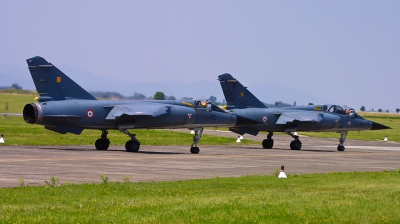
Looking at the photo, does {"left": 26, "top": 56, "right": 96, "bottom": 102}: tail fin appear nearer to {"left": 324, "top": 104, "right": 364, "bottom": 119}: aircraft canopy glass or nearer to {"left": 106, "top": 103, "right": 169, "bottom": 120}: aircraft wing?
{"left": 106, "top": 103, "right": 169, "bottom": 120}: aircraft wing

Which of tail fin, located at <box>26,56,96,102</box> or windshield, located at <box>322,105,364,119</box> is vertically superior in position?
tail fin, located at <box>26,56,96,102</box>

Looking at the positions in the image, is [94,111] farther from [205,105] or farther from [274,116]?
[274,116]

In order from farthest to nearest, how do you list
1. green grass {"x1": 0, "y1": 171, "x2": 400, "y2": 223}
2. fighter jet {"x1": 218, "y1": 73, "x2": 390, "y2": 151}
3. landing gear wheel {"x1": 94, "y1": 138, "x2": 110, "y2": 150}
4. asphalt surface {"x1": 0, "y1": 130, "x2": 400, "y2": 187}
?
fighter jet {"x1": 218, "y1": 73, "x2": 390, "y2": 151} → landing gear wheel {"x1": 94, "y1": 138, "x2": 110, "y2": 150} → asphalt surface {"x1": 0, "y1": 130, "x2": 400, "y2": 187} → green grass {"x1": 0, "y1": 171, "x2": 400, "y2": 223}

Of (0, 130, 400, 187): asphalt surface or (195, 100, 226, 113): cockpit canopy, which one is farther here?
(195, 100, 226, 113): cockpit canopy

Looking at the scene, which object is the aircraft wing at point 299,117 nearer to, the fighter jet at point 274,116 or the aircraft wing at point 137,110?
the fighter jet at point 274,116

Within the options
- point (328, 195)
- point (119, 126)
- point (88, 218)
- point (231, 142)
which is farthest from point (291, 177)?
point (231, 142)

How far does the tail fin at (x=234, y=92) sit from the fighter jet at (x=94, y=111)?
19.8 ft

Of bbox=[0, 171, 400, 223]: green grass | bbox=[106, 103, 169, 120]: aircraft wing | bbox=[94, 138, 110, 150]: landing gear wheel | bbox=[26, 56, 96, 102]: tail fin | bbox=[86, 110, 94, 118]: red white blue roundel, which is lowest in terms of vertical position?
bbox=[94, 138, 110, 150]: landing gear wheel

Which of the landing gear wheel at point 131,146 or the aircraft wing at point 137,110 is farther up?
the aircraft wing at point 137,110

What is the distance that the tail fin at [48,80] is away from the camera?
113 feet

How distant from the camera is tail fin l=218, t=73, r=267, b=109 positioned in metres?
45.1

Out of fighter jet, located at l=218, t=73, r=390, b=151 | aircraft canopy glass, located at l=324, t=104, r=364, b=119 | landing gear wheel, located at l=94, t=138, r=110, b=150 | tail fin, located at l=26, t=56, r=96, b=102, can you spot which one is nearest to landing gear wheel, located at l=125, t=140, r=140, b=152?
landing gear wheel, located at l=94, t=138, r=110, b=150

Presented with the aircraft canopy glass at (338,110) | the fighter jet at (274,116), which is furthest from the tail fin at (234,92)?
the aircraft canopy glass at (338,110)

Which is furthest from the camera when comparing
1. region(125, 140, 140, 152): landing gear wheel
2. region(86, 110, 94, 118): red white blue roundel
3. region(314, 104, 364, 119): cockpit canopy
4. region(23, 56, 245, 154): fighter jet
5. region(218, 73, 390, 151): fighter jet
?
region(314, 104, 364, 119): cockpit canopy
